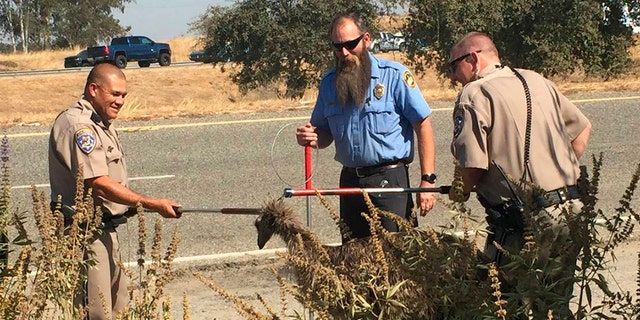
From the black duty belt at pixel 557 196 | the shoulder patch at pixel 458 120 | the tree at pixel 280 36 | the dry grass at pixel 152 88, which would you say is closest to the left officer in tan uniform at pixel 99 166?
the shoulder patch at pixel 458 120

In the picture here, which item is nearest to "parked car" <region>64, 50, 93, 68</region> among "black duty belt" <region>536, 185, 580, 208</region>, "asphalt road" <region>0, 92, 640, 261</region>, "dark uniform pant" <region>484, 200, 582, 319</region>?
"asphalt road" <region>0, 92, 640, 261</region>

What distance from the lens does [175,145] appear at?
12086 mm

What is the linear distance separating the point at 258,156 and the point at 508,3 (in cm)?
1352

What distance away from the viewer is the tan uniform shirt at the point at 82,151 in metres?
4.48

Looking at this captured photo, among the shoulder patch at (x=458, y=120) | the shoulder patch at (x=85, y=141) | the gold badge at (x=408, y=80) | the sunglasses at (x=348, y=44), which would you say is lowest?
the shoulder patch at (x=85, y=141)

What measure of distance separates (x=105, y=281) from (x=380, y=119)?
1687mm

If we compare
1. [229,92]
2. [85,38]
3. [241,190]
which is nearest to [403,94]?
[241,190]

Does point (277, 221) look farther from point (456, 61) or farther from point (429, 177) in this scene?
point (429, 177)

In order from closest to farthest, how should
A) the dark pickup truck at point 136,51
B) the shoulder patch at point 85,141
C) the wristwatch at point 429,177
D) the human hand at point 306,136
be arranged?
the shoulder patch at point 85,141 < the wristwatch at point 429,177 < the human hand at point 306,136 < the dark pickup truck at point 136,51

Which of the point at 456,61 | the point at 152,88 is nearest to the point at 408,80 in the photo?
the point at 456,61

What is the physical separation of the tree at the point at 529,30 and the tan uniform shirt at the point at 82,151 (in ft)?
61.5

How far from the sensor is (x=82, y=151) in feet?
14.7

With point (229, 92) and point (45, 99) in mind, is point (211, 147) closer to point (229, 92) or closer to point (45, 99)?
point (229, 92)

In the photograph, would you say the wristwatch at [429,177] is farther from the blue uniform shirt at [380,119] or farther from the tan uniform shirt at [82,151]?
the tan uniform shirt at [82,151]
